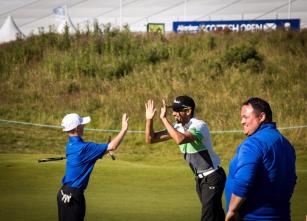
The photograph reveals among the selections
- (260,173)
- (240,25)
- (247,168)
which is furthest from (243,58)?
(247,168)

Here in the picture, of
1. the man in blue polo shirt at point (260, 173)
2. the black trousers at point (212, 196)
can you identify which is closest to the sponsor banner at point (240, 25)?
the black trousers at point (212, 196)

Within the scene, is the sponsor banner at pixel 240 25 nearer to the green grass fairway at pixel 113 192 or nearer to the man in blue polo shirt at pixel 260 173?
the green grass fairway at pixel 113 192

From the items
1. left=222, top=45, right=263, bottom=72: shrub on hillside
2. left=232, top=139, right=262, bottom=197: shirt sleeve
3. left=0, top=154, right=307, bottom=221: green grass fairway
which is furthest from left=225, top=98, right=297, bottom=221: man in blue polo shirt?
left=222, top=45, right=263, bottom=72: shrub on hillside

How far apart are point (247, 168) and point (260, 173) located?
0.18m

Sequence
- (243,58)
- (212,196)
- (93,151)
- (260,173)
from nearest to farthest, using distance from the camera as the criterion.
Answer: (260,173) < (93,151) < (212,196) < (243,58)

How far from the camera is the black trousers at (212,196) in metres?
9.20

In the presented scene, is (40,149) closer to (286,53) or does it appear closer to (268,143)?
(286,53)

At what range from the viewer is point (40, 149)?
25000 mm

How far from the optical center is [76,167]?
28.4 ft

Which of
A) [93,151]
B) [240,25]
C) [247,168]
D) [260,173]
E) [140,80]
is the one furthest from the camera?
[240,25]

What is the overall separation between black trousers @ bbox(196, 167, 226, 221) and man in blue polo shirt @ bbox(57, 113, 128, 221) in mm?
1446

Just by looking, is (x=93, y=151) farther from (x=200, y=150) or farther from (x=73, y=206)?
(x=200, y=150)

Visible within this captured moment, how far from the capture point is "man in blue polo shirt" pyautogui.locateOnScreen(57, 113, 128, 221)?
858cm

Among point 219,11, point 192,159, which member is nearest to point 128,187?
point 192,159
